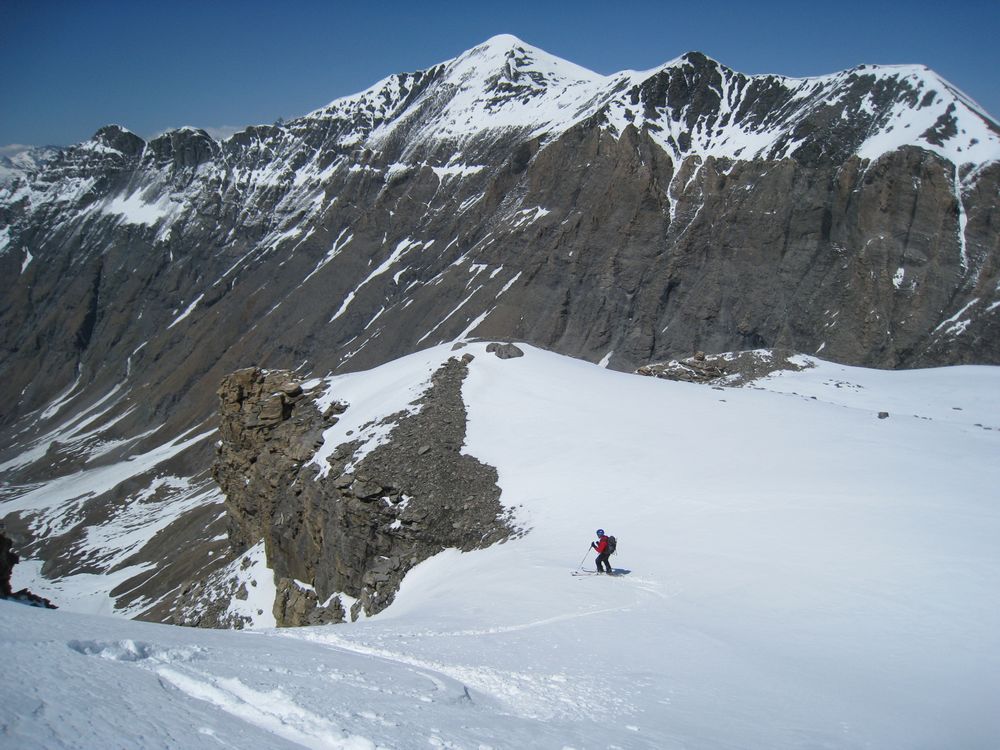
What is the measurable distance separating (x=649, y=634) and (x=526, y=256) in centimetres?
9142

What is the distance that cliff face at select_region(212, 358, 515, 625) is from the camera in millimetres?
20891

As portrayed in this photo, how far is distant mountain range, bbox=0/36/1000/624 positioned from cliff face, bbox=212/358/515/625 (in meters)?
24.4

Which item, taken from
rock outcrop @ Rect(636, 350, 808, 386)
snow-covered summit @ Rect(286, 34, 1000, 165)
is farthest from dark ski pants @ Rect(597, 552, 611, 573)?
snow-covered summit @ Rect(286, 34, 1000, 165)

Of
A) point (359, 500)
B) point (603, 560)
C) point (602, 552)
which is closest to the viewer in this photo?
point (602, 552)

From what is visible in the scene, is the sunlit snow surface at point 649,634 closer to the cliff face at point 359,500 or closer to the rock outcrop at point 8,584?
the cliff face at point 359,500

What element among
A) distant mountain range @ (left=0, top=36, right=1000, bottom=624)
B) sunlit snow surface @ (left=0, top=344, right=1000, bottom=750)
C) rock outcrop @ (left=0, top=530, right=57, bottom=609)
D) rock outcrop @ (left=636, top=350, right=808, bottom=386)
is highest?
distant mountain range @ (left=0, top=36, right=1000, bottom=624)

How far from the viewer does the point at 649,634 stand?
10.6 metres

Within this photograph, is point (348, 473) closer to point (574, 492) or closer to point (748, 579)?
point (574, 492)

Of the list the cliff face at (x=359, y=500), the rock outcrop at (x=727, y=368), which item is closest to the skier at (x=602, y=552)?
the cliff face at (x=359, y=500)

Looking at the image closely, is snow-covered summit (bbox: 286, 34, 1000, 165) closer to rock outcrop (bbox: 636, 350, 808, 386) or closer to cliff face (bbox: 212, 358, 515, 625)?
rock outcrop (bbox: 636, 350, 808, 386)

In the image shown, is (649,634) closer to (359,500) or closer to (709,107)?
(359,500)

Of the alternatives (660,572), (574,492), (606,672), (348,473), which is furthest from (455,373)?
(606,672)

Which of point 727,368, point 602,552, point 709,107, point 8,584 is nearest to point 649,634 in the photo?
point 602,552

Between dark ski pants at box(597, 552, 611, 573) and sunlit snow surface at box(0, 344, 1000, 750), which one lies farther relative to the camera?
dark ski pants at box(597, 552, 611, 573)
